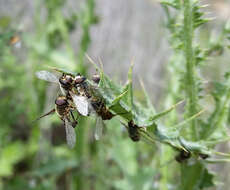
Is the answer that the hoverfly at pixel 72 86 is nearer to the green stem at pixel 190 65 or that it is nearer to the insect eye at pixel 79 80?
the insect eye at pixel 79 80

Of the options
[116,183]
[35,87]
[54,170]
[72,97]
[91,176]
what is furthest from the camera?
[35,87]

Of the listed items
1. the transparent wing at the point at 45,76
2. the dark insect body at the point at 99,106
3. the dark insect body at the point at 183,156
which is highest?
the transparent wing at the point at 45,76

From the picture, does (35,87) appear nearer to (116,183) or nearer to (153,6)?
(116,183)

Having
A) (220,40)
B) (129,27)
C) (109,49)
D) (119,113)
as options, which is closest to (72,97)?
(119,113)

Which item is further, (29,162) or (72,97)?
(29,162)

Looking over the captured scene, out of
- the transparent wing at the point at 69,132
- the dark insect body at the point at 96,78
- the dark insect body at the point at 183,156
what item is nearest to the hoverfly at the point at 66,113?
the transparent wing at the point at 69,132

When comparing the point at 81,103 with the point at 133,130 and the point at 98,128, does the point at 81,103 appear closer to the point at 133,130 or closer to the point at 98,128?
the point at 98,128

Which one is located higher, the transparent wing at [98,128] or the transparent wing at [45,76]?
the transparent wing at [45,76]
